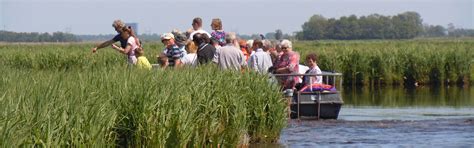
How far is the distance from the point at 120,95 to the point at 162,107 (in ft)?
1.47

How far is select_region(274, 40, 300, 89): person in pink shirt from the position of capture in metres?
20.4

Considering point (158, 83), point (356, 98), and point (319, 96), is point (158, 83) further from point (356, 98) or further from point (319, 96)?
point (356, 98)

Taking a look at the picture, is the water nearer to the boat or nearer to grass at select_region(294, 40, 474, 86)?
the boat

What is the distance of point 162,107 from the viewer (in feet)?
40.2

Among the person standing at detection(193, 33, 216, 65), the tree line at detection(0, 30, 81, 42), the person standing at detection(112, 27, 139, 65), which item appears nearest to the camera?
the person standing at detection(193, 33, 216, 65)

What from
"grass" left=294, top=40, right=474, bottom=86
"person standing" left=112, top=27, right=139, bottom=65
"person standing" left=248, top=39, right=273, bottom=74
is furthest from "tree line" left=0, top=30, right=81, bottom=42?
"person standing" left=112, top=27, right=139, bottom=65

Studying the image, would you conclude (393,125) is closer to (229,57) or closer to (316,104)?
(316,104)

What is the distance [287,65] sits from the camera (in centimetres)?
2044

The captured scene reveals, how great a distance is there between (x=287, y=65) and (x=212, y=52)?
2.18 m

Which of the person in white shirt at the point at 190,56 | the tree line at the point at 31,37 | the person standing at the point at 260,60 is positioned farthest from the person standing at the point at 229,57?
the tree line at the point at 31,37

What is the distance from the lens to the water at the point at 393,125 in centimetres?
1683

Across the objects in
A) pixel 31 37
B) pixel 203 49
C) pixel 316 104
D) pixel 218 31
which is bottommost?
pixel 31 37

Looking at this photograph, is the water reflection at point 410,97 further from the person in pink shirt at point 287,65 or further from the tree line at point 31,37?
the tree line at point 31,37

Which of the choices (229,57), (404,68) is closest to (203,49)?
(229,57)
